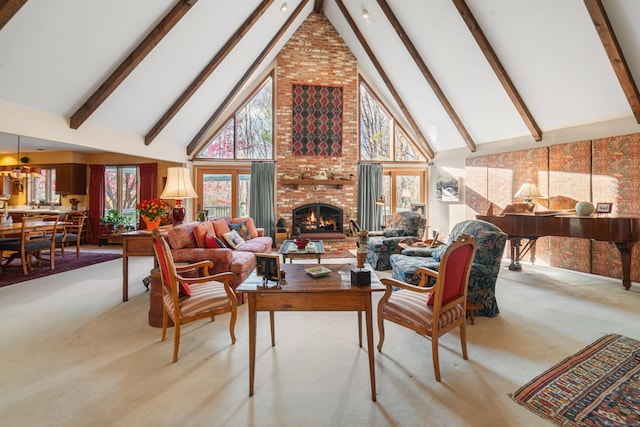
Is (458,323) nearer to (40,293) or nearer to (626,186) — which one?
(626,186)

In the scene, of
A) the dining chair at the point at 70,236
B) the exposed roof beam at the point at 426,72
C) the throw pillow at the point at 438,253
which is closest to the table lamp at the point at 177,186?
the throw pillow at the point at 438,253

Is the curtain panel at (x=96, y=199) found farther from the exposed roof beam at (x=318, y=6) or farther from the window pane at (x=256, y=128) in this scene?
the exposed roof beam at (x=318, y=6)

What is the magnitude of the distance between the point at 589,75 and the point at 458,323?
4.64 metres

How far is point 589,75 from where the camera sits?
179 inches

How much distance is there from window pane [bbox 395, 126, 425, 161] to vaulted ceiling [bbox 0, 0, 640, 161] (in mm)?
987

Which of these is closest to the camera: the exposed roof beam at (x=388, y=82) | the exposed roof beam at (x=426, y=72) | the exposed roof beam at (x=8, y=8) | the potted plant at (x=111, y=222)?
the exposed roof beam at (x=8, y=8)

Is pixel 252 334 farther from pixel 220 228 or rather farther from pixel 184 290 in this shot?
pixel 220 228

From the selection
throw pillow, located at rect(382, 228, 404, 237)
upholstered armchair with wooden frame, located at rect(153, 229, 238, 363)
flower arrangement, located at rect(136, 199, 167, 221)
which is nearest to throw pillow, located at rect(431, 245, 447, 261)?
throw pillow, located at rect(382, 228, 404, 237)

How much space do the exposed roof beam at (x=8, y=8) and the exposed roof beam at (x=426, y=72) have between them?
5164 mm

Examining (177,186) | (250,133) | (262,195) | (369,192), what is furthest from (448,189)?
(177,186)

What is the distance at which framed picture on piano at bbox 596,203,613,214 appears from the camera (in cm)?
482

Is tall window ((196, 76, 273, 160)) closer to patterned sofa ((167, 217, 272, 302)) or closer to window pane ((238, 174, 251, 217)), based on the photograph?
window pane ((238, 174, 251, 217))

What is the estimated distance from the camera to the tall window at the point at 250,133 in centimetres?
819

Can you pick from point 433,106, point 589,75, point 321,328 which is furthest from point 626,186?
point 321,328
